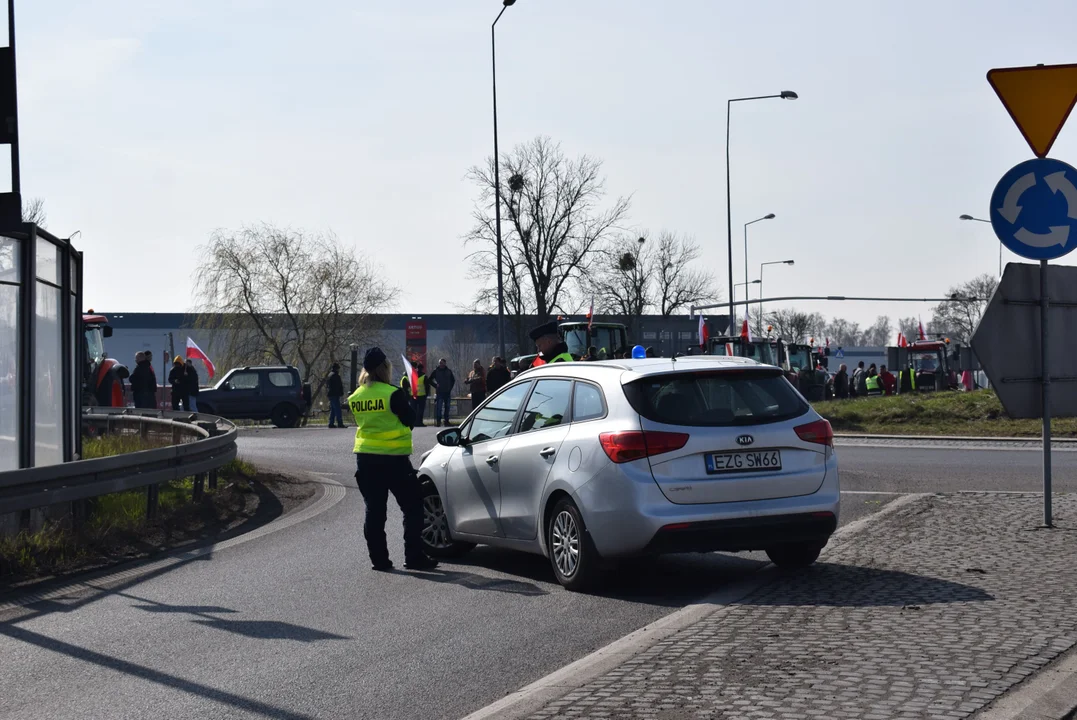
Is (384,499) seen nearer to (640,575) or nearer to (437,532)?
(437,532)

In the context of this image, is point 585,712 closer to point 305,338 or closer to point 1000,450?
point 1000,450

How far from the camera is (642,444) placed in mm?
8461

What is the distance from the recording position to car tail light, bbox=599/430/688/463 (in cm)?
845

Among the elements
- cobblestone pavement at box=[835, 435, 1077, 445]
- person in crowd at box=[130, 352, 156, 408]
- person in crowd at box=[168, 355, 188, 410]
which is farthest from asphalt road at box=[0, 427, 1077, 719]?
person in crowd at box=[168, 355, 188, 410]

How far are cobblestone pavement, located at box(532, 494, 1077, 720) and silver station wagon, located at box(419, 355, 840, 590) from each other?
1.62ft

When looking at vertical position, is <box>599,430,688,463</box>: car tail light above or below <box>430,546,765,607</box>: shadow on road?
above

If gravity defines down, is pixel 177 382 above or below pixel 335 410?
above

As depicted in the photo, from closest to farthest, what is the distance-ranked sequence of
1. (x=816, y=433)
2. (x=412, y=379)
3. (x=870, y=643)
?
(x=870, y=643) < (x=816, y=433) < (x=412, y=379)

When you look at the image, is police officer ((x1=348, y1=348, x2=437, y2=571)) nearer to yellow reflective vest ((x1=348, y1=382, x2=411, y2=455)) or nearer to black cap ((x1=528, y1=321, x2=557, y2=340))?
yellow reflective vest ((x1=348, y1=382, x2=411, y2=455))

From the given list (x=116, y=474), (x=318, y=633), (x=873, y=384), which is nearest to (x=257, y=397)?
(x=873, y=384)

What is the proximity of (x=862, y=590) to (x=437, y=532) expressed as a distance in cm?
382

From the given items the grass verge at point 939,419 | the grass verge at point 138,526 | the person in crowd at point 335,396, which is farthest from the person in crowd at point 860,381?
the grass verge at point 138,526

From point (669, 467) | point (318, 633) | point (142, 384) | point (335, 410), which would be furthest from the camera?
point (335, 410)

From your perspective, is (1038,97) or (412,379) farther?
(412,379)
